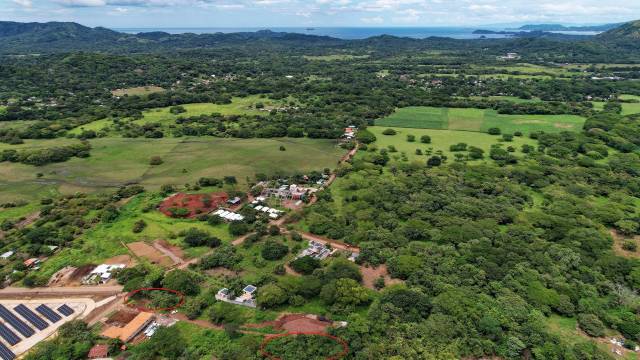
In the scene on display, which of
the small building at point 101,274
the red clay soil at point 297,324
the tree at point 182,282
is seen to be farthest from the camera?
the small building at point 101,274

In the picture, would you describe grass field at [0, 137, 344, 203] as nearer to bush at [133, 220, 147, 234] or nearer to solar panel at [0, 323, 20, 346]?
bush at [133, 220, 147, 234]

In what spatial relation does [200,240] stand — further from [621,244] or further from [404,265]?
[621,244]

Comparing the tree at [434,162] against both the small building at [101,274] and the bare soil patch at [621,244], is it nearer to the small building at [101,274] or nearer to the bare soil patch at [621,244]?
the bare soil patch at [621,244]

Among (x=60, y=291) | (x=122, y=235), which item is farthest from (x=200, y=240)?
(x=60, y=291)

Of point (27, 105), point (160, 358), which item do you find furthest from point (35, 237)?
point (27, 105)

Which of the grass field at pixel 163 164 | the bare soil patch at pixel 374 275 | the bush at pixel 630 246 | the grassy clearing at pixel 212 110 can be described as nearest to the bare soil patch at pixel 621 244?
the bush at pixel 630 246

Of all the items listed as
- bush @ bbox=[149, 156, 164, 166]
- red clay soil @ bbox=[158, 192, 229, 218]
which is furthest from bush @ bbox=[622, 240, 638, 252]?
bush @ bbox=[149, 156, 164, 166]

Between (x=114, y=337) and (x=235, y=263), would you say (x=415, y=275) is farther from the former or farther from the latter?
(x=114, y=337)
